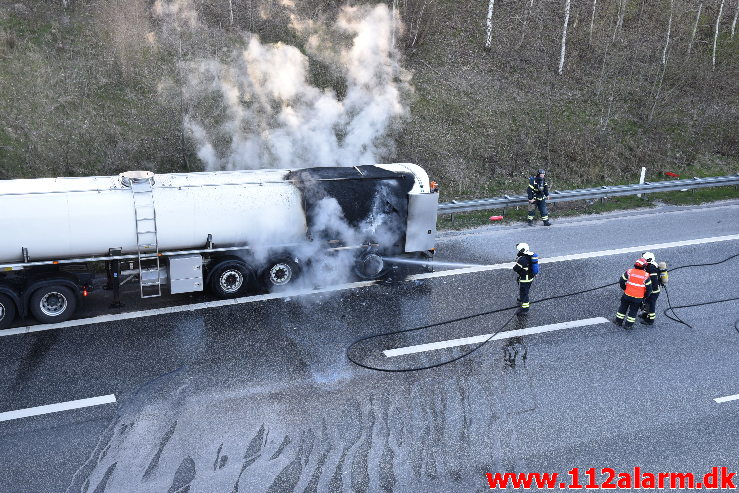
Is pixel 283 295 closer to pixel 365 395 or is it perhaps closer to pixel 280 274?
pixel 280 274

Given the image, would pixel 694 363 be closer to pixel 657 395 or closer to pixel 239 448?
pixel 657 395

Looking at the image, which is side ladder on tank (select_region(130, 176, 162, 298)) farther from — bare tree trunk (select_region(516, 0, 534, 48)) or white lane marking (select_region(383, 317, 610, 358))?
bare tree trunk (select_region(516, 0, 534, 48))

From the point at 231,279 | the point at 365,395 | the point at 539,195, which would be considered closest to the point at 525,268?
the point at 365,395

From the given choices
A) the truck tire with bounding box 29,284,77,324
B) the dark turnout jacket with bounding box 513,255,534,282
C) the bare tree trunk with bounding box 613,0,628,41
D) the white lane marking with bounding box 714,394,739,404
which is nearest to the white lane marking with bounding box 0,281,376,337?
the truck tire with bounding box 29,284,77,324

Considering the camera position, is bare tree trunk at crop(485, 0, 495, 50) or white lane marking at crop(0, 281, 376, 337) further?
bare tree trunk at crop(485, 0, 495, 50)

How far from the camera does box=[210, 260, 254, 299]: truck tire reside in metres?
12.4

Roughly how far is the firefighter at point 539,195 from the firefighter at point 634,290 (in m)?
5.24

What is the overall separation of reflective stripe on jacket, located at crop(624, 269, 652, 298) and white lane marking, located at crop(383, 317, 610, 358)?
34.7 inches

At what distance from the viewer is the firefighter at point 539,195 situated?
16938 millimetres

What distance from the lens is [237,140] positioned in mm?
17453

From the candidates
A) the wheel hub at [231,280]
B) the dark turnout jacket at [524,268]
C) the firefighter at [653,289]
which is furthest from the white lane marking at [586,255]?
the wheel hub at [231,280]

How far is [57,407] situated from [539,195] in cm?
1222

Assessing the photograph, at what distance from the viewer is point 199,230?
39.1 feet

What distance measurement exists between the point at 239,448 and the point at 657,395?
6313 mm
